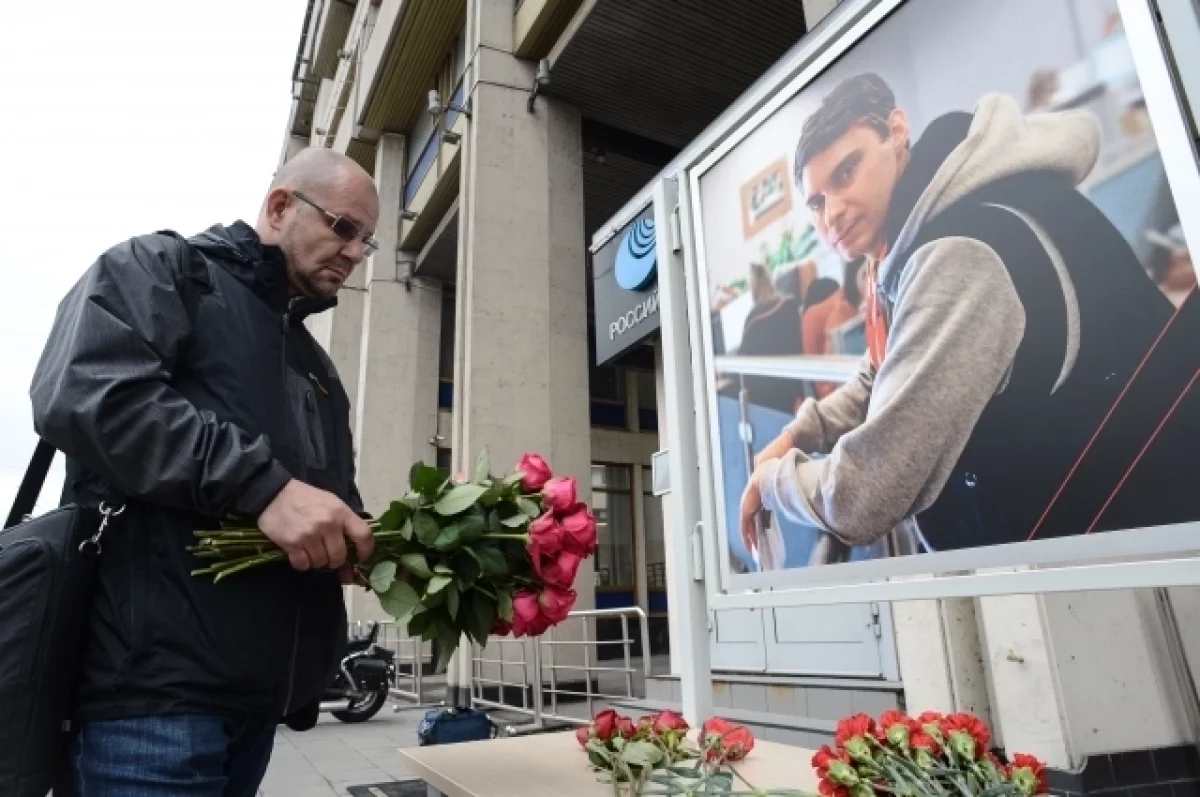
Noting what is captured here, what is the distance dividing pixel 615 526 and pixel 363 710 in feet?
31.3

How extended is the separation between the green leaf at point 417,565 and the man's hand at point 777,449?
94 cm

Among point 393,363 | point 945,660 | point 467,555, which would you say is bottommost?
point 945,660

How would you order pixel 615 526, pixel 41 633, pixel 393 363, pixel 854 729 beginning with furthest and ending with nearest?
pixel 615 526 → pixel 393 363 → pixel 41 633 → pixel 854 729

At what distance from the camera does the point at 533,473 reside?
4.20 feet

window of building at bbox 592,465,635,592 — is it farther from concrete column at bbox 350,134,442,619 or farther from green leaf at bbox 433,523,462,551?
green leaf at bbox 433,523,462,551

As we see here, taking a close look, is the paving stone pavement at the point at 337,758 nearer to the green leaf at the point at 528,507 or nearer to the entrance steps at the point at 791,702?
the entrance steps at the point at 791,702

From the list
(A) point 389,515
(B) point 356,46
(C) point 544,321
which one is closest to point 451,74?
(B) point 356,46

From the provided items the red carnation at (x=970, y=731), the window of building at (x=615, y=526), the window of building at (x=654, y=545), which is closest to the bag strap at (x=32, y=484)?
the red carnation at (x=970, y=731)

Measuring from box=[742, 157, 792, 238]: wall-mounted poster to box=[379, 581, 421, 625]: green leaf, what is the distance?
1.27 meters

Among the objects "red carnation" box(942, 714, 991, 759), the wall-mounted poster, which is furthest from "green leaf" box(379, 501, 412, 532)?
the wall-mounted poster

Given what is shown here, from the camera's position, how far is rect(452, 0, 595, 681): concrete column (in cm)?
898

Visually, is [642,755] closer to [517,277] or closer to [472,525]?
[472,525]

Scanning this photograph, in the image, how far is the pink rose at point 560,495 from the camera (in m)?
1.19

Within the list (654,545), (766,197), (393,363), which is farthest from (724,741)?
(654,545)
